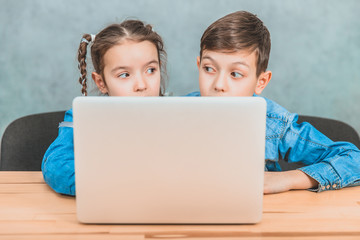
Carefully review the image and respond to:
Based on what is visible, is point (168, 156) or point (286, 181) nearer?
point (168, 156)

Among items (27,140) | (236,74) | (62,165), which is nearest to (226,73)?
(236,74)

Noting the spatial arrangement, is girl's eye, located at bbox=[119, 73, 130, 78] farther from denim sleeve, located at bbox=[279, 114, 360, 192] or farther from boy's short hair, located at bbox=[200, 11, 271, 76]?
denim sleeve, located at bbox=[279, 114, 360, 192]

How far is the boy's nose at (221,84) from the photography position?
3.94 feet

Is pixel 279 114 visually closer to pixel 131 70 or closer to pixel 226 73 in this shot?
pixel 226 73

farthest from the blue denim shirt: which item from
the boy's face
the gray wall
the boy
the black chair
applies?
the gray wall

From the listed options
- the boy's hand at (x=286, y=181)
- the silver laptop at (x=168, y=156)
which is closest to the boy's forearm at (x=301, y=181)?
the boy's hand at (x=286, y=181)

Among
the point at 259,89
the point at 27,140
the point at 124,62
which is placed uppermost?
the point at 124,62

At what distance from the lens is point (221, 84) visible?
47.3 inches

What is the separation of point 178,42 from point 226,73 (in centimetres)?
119

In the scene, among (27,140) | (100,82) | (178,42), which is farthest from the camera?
(178,42)

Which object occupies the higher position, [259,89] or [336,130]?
[259,89]

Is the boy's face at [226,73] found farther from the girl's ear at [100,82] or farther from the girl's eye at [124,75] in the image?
the girl's ear at [100,82]

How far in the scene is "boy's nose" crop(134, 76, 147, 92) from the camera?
126 centimetres

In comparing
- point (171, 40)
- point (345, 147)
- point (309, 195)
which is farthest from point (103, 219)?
point (171, 40)
